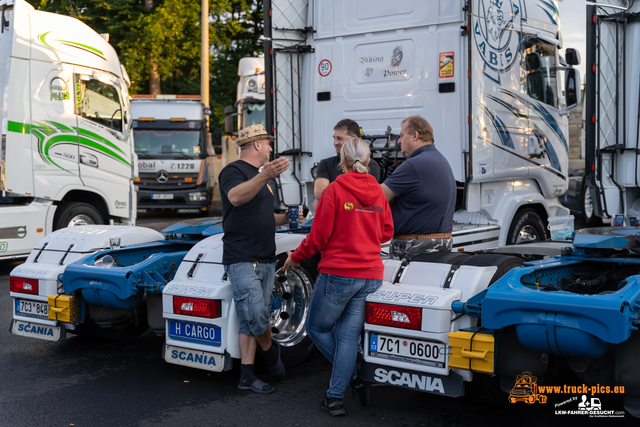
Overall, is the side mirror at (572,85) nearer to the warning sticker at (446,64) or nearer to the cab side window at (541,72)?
the cab side window at (541,72)

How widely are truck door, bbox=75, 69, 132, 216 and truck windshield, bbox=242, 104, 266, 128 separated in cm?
538

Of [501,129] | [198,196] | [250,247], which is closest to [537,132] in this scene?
[501,129]

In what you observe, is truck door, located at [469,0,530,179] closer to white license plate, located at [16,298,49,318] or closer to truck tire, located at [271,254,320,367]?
truck tire, located at [271,254,320,367]

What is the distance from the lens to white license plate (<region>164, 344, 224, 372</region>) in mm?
4363

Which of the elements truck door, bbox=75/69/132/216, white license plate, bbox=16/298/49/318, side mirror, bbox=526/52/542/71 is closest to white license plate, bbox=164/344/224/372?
white license plate, bbox=16/298/49/318

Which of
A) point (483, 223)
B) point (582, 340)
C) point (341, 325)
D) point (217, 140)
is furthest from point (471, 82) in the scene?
point (217, 140)

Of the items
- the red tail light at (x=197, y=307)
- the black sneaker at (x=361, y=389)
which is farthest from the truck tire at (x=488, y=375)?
the red tail light at (x=197, y=307)

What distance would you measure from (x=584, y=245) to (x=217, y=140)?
14.6m

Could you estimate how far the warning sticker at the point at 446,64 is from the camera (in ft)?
22.0

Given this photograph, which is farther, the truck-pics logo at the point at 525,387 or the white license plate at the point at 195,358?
the white license plate at the point at 195,358

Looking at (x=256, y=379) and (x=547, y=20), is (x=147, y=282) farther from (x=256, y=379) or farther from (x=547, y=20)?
(x=547, y=20)

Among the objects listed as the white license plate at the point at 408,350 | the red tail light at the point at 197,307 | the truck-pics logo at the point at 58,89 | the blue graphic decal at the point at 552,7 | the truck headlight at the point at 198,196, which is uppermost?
the blue graphic decal at the point at 552,7

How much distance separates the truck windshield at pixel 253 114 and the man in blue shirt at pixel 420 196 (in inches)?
468

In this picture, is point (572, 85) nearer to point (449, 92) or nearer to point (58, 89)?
point (449, 92)
